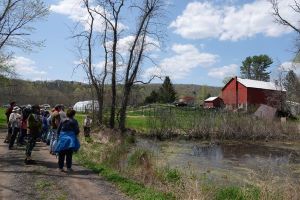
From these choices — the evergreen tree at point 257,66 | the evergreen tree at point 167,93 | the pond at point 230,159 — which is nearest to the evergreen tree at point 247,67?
the evergreen tree at point 257,66

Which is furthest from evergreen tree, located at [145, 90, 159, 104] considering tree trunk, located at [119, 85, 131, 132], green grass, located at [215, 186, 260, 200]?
green grass, located at [215, 186, 260, 200]

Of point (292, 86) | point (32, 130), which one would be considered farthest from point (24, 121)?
point (292, 86)

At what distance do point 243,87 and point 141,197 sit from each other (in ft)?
229

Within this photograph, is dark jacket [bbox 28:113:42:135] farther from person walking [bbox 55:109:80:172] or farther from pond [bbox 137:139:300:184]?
pond [bbox 137:139:300:184]

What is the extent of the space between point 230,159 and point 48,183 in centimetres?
1691

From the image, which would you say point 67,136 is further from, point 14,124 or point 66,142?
point 14,124

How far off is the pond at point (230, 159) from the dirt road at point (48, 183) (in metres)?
4.08

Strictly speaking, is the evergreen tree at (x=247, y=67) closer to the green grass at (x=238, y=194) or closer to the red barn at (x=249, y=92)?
the red barn at (x=249, y=92)

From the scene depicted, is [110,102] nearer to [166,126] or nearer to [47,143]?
[166,126]

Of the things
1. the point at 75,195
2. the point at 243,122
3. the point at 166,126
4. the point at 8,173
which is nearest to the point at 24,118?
the point at 8,173

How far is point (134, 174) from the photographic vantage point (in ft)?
45.0

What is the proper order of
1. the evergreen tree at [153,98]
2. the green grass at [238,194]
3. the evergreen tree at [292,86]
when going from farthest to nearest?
the evergreen tree at [153,98], the evergreen tree at [292,86], the green grass at [238,194]

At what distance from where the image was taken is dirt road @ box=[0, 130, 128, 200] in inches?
404

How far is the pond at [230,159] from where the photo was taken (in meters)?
18.2
